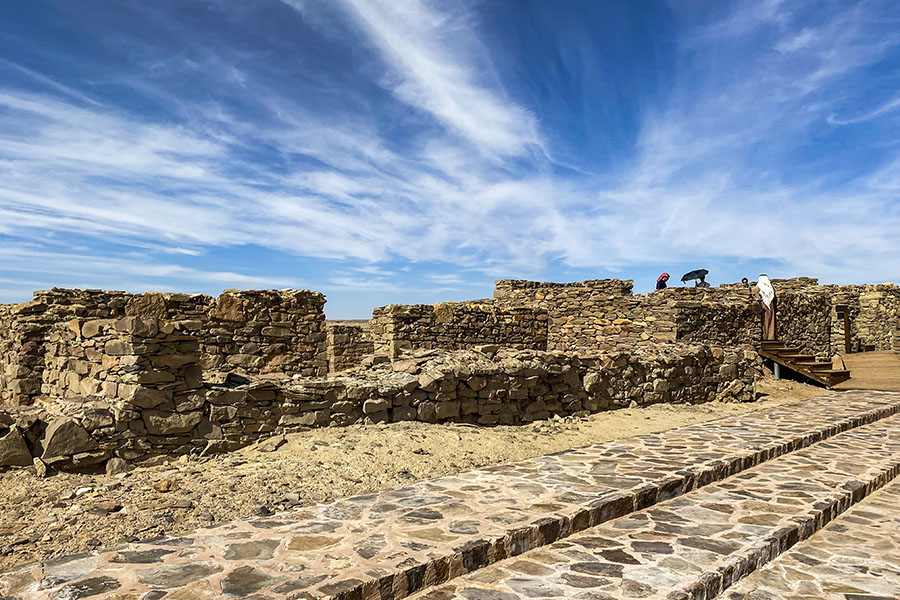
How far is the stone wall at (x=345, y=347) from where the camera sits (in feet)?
48.5

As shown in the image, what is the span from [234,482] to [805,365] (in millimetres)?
15226

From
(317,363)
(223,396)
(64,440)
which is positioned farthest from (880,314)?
(64,440)

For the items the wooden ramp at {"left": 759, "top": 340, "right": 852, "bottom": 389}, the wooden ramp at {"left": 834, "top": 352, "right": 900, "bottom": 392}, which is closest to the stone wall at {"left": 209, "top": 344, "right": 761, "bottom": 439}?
the wooden ramp at {"left": 759, "top": 340, "right": 852, "bottom": 389}

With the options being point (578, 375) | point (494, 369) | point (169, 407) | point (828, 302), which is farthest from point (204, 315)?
point (828, 302)

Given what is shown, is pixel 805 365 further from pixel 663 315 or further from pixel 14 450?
pixel 14 450

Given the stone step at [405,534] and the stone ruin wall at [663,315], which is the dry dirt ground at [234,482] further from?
the stone ruin wall at [663,315]

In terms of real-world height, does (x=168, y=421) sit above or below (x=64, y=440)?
above

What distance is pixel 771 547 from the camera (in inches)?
157

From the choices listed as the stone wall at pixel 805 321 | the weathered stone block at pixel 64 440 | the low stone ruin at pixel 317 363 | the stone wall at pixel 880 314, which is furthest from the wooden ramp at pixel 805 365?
the weathered stone block at pixel 64 440

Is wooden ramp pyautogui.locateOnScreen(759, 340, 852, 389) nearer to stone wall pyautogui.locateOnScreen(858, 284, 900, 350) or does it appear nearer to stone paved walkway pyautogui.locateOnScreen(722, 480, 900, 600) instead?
stone wall pyautogui.locateOnScreen(858, 284, 900, 350)

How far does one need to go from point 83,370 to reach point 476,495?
5391mm

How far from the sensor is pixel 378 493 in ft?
16.1

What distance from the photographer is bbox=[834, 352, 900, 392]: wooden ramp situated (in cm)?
1360

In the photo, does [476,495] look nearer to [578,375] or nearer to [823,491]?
[823,491]
